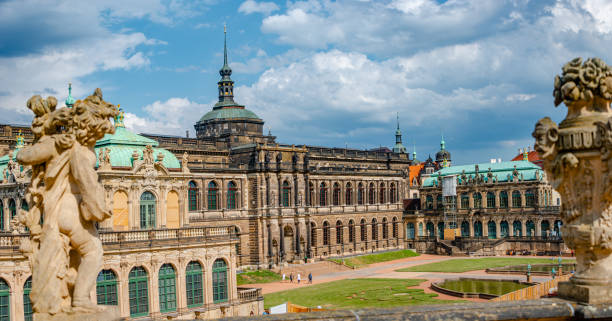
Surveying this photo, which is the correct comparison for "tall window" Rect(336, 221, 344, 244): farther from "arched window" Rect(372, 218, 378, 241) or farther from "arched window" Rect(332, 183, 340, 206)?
"arched window" Rect(372, 218, 378, 241)

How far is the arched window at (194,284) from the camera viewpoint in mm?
39438

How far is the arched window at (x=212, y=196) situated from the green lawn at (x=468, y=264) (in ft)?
72.3

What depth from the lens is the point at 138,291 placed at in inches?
1471

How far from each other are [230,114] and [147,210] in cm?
4686

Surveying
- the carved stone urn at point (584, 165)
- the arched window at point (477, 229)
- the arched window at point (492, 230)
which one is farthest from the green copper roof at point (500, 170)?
the carved stone urn at point (584, 165)

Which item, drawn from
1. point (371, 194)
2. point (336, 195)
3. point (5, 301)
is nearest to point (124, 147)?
point (5, 301)

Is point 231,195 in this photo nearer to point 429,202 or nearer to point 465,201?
point 429,202

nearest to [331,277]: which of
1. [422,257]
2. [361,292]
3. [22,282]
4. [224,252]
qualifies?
[361,292]

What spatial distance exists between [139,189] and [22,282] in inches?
430

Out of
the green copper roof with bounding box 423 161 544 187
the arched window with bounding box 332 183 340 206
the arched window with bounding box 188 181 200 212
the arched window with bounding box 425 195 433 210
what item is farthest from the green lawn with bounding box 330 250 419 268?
the arched window with bounding box 188 181 200 212

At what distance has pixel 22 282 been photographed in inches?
1318

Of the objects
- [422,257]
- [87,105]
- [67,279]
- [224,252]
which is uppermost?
[87,105]

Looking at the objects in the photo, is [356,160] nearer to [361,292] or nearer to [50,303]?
[361,292]

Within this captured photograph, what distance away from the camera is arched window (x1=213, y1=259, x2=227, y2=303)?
41000 mm
